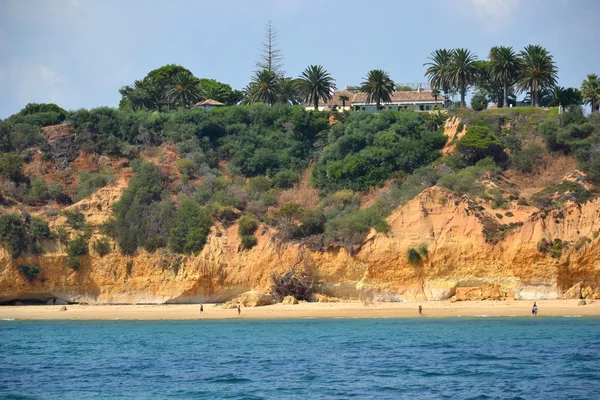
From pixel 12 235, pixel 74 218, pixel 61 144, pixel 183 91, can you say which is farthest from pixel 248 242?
pixel 183 91

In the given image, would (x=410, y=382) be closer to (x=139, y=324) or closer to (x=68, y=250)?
(x=139, y=324)

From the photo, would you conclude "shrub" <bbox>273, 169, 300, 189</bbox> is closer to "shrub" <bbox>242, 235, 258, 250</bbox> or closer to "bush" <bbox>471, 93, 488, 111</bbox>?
"shrub" <bbox>242, 235, 258, 250</bbox>

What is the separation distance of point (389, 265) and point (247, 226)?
9.18 meters

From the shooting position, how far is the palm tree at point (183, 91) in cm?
7750

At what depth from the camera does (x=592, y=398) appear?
27.2 meters

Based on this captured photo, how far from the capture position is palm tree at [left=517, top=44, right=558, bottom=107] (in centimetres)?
6744

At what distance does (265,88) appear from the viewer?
77375 millimetres

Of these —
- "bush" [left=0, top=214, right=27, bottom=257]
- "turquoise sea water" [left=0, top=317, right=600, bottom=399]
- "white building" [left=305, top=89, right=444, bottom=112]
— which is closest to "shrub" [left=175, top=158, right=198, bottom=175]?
"bush" [left=0, top=214, right=27, bottom=257]

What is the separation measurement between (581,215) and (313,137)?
2649 centimetres

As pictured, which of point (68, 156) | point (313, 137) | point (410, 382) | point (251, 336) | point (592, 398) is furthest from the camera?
point (313, 137)

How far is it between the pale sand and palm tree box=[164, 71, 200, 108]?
27082 mm

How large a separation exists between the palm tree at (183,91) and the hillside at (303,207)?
6.23m

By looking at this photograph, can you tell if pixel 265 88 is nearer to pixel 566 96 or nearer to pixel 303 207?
pixel 303 207

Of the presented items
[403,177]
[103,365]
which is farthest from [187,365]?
[403,177]
